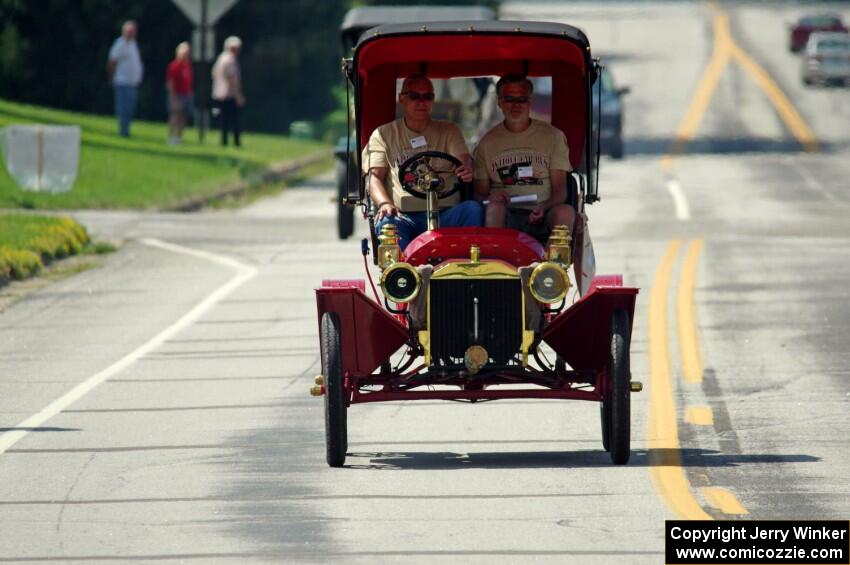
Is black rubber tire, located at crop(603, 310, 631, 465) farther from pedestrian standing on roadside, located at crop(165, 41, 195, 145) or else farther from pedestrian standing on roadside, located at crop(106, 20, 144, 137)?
pedestrian standing on roadside, located at crop(165, 41, 195, 145)

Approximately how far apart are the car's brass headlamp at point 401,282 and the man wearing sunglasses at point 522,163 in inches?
47.3

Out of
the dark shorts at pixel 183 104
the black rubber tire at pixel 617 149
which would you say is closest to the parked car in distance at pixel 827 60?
the black rubber tire at pixel 617 149

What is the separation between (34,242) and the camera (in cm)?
2198

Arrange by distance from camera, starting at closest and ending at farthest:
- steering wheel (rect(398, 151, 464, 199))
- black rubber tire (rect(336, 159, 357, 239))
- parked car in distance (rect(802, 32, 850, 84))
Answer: steering wheel (rect(398, 151, 464, 199)), black rubber tire (rect(336, 159, 357, 239)), parked car in distance (rect(802, 32, 850, 84))

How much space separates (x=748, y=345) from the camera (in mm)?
15258

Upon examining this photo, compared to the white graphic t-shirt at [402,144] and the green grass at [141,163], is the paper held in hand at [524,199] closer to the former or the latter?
the white graphic t-shirt at [402,144]

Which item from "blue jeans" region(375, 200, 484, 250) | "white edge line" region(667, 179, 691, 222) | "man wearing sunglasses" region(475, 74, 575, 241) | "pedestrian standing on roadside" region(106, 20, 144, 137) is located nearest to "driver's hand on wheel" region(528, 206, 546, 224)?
"man wearing sunglasses" region(475, 74, 575, 241)

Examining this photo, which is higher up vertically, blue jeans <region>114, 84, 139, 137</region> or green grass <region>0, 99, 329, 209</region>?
blue jeans <region>114, 84, 139, 137</region>

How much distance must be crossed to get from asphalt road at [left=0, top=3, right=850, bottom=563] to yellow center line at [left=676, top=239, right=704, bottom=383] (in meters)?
0.04

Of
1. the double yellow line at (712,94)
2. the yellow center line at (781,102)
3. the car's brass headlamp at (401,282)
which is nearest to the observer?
the car's brass headlamp at (401,282)

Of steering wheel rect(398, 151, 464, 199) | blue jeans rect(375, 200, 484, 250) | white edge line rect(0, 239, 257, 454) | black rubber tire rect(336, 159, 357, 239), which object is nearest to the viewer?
blue jeans rect(375, 200, 484, 250)

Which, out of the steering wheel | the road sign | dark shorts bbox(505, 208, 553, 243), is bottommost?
dark shorts bbox(505, 208, 553, 243)

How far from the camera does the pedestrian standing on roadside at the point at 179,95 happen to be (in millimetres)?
37750

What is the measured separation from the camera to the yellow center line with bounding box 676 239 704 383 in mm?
13992
